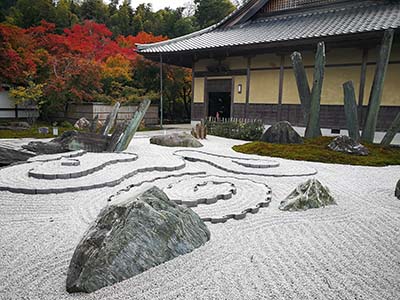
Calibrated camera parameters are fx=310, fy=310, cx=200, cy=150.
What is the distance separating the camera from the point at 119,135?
7074 mm

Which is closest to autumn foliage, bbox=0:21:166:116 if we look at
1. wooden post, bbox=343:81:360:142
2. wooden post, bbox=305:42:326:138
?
wooden post, bbox=305:42:326:138

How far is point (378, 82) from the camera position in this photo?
8156mm

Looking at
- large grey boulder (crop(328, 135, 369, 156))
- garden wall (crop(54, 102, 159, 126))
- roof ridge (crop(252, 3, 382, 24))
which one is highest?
roof ridge (crop(252, 3, 382, 24))

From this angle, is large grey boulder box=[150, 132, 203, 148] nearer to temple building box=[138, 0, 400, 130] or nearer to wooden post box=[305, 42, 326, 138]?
wooden post box=[305, 42, 326, 138]

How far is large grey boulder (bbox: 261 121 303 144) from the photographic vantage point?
27.9 feet

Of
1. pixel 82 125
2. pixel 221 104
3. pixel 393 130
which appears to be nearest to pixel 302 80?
pixel 393 130

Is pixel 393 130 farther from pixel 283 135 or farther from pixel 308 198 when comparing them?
pixel 308 198

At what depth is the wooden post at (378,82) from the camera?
803cm

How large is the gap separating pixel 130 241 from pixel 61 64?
12919 mm

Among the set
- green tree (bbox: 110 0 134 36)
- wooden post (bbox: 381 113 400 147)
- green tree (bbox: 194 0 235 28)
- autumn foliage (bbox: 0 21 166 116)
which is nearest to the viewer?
wooden post (bbox: 381 113 400 147)

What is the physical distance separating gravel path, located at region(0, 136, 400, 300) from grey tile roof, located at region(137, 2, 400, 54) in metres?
7.22

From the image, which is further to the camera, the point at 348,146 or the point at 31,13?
the point at 31,13

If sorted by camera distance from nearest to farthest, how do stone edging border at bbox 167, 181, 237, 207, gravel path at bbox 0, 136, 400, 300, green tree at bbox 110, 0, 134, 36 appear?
1. gravel path at bbox 0, 136, 400, 300
2. stone edging border at bbox 167, 181, 237, 207
3. green tree at bbox 110, 0, 134, 36

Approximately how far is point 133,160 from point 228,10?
2043 centimetres
